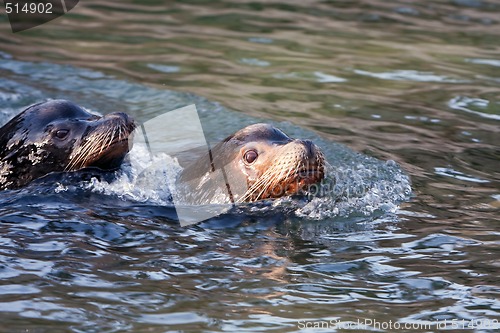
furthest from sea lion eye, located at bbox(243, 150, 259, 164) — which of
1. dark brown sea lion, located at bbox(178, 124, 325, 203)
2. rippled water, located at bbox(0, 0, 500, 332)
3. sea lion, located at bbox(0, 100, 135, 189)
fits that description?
sea lion, located at bbox(0, 100, 135, 189)

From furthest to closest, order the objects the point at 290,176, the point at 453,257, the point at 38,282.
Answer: the point at 290,176 < the point at 453,257 < the point at 38,282

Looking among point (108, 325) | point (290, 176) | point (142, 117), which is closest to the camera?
point (108, 325)

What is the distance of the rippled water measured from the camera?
15.7 feet

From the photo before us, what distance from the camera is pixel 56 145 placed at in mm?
6941

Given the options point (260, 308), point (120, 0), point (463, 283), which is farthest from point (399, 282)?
point (120, 0)

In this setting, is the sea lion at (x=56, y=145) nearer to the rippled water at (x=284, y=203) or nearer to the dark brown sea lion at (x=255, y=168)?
the rippled water at (x=284, y=203)

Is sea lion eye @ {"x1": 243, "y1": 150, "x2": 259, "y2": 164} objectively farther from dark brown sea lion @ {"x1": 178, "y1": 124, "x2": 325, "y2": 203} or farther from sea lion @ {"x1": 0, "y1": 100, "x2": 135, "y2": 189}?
sea lion @ {"x1": 0, "y1": 100, "x2": 135, "y2": 189}

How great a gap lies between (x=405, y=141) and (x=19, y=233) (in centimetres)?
388

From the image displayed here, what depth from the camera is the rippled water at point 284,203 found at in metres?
4.77

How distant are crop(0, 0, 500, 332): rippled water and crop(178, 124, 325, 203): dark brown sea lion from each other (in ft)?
0.65

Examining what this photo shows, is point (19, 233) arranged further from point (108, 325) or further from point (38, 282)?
point (108, 325)

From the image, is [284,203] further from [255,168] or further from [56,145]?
[56,145]

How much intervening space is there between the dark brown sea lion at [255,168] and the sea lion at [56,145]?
2.00 feet

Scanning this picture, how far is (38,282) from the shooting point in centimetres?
491
